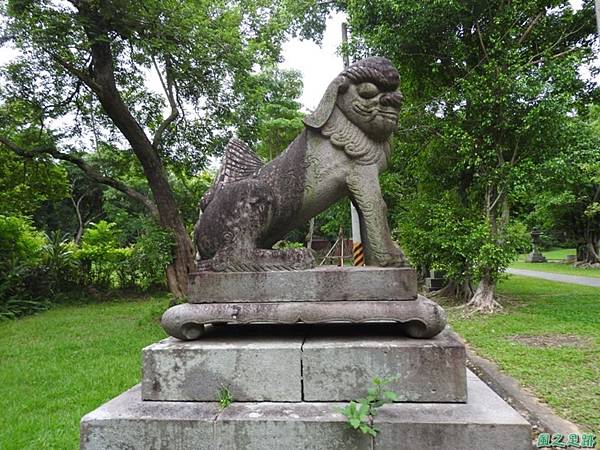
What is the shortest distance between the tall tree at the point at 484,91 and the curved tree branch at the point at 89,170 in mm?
6235

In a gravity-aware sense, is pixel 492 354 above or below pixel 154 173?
below

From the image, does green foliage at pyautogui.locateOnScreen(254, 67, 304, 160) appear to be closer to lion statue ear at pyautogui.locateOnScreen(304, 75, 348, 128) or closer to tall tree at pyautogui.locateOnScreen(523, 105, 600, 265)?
tall tree at pyautogui.locateOnScreen(523, 105, 600, 265)

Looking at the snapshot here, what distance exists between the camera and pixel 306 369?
2.45m

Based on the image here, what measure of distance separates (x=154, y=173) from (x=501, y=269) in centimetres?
779

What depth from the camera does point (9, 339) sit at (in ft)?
27.9

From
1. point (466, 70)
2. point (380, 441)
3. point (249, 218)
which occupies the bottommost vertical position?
point (380, 441)

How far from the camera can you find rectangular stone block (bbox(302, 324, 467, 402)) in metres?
2.37

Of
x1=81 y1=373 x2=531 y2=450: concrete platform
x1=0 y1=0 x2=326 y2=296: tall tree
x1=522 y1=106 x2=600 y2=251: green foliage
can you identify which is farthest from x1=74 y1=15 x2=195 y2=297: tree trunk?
x1=522 y1=106 x2=600 y2=251: green foliage

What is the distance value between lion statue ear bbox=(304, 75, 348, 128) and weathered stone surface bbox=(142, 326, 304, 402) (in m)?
1.47

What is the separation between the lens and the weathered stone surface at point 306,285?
101 inches

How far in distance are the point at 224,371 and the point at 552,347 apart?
17.4 ft

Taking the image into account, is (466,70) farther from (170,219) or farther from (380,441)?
(380,441)

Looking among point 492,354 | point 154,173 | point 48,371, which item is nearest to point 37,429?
point 48,371

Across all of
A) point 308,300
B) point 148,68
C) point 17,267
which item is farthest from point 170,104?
point 308,300
